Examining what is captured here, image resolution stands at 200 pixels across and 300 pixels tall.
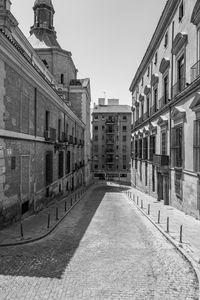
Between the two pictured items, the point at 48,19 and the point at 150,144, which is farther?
the point at 48,19

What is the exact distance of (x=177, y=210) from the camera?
58.6ft

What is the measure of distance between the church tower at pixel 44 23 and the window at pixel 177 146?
2918 cm

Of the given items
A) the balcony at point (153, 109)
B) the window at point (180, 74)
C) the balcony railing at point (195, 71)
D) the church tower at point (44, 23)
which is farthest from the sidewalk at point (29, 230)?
the church tower at point (44, 23)

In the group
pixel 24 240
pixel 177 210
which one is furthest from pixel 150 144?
pixel 24 240

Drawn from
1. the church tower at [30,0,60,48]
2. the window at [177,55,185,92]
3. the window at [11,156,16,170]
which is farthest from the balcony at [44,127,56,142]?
the church tower at [30,0,60,48]

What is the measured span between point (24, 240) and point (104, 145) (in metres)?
58.0

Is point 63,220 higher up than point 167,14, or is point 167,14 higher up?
point 167,14

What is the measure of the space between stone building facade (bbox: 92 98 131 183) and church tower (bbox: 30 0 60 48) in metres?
28.5

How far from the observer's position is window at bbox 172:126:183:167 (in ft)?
56.7

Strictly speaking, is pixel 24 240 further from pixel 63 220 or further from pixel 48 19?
pixel 48 19

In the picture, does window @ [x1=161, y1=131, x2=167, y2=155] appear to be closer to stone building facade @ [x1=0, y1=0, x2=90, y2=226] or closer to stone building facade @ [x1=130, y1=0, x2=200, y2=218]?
stone building facade @ [x1=130, y1=0, x2=200, y2=218]

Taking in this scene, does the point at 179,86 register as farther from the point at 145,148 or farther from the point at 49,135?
the point at 145,148

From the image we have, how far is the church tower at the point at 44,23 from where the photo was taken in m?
38.3

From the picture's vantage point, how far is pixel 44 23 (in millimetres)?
39000
